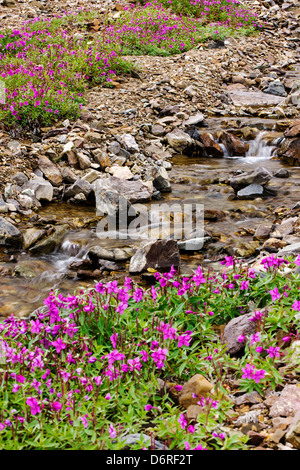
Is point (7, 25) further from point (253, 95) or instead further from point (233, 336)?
point (233, 336)

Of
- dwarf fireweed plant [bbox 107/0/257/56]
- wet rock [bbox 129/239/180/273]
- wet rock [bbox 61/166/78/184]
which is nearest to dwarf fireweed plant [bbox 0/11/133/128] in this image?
dwarf fireweed plant [bbox 107/0/257/56]

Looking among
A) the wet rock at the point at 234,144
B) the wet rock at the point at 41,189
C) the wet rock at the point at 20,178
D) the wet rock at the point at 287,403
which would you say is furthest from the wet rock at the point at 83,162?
the wet rock at the point at 287,403

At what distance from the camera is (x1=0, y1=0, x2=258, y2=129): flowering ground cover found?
1080 centimetres

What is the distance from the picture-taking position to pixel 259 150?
11852 millimetres

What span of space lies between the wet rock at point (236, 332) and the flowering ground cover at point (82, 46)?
798 centimetres

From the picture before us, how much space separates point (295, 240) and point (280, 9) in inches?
858

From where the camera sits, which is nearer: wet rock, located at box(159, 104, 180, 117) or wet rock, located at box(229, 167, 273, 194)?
wet rock, located at box(229, 167, 273, 194)

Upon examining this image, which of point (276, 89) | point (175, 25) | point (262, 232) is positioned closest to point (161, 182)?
point (262, 232)

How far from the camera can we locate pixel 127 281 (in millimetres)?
4176

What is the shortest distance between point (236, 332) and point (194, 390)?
0.75 m

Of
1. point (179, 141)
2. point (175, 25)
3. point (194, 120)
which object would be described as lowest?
point (179, 141)

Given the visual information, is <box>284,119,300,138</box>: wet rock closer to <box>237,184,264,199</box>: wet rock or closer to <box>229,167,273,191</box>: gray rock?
<box>229,167,273,191</box>: gray rock

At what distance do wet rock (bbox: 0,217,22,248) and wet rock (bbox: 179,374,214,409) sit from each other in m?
4.62

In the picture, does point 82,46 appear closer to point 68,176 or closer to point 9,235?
point 68,176
